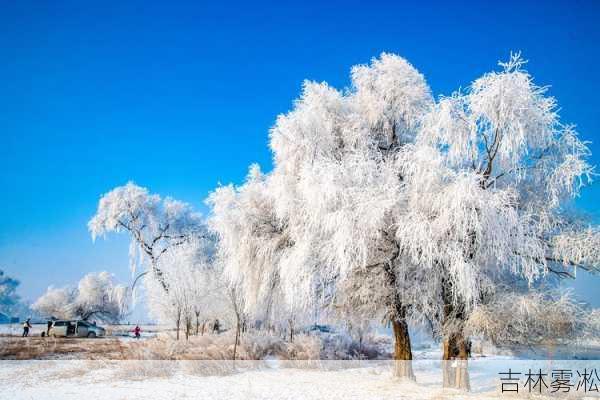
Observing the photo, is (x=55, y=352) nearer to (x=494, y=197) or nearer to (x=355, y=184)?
(x=355, y=184)

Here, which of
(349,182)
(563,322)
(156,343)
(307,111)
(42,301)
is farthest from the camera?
(42,301)

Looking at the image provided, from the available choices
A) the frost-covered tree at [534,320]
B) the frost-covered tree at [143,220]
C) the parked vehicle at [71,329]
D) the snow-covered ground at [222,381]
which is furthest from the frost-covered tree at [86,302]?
the frost-covered tree at [534,320]

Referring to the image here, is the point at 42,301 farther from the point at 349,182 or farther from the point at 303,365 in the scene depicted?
the point at 349,182

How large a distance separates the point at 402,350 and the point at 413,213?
5.08m

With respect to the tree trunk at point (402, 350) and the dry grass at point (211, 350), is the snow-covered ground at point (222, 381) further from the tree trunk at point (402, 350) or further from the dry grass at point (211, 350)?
the dry grass at point (211, 350)

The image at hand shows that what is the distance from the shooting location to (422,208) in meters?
12.5

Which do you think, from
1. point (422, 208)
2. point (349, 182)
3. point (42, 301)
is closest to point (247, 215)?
point (349, 182)

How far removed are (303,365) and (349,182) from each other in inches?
370

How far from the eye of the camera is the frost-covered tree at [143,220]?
29.5m

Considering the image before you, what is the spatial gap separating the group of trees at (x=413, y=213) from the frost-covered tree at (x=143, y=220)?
14.8 m

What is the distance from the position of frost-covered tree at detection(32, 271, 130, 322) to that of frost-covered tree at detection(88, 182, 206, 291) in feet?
79.8

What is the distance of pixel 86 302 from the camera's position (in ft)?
179

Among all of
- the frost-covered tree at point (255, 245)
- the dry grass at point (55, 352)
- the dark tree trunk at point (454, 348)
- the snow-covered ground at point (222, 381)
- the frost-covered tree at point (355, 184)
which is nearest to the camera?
the snow-covered ground at point (222, 381)

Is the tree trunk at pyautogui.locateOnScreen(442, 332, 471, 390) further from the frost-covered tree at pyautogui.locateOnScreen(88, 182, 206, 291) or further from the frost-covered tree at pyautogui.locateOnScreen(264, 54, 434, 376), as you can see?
the frost-covered tree at pyautogui.locateOnScreen(88, 182, 206, 291)
